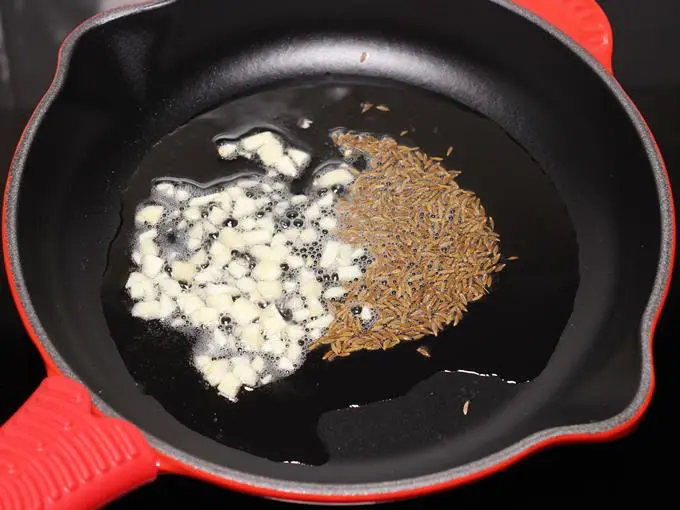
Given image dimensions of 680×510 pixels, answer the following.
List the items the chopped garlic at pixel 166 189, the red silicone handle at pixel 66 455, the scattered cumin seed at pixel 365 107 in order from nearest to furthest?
the red silicone handle at pixel 66 455 < the chopped garlic at pixel 166 189 < the scattered cumin seed at pixel 365 107

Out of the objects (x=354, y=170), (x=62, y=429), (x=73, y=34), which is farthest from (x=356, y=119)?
(x=62, y=429)

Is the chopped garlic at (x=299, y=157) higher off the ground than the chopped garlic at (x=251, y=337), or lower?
higher

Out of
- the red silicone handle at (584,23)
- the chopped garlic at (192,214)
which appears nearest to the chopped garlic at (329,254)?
the chopped garlic at (192,214)

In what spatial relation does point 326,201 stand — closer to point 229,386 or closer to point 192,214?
point 192,214

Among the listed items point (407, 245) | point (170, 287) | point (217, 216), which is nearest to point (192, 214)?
point (217, 216)

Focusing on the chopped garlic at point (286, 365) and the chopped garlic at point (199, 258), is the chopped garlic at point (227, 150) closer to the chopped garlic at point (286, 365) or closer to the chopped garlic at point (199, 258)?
the chopped garlic at point (199, 258)

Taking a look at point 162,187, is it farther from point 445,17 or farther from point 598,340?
point 598,340

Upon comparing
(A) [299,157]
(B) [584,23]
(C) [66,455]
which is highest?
(B) [584,23]
